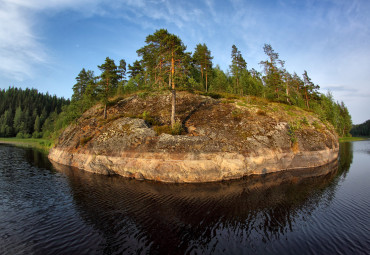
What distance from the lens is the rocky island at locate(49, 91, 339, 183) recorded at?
62.2ft

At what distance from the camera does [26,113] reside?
11031 centimetres

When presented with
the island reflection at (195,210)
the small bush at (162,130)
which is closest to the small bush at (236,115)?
the island reflection at (195,210)

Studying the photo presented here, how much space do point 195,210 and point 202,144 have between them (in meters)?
9.22

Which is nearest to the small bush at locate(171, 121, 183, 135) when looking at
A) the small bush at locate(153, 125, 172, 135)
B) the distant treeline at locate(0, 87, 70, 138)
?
the small bush at locate(153, 125, 172, 135)

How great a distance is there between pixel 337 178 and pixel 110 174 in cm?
2710

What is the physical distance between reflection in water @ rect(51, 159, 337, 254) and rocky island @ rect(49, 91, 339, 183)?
5.97ft

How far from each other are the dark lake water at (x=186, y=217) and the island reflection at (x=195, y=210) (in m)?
0.05

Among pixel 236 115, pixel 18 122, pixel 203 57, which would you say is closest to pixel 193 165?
pixel 236 115

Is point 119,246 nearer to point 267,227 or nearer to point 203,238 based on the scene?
point 203,238

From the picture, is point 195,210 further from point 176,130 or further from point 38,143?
point 38,143

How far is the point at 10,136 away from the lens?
102m

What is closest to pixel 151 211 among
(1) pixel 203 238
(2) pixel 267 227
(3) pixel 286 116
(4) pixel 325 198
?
(1) pixel 203 238

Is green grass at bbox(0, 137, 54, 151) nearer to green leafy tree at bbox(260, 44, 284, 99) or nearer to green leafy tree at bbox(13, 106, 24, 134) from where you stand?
green leafy tree at bbox(13, 106, 24, 134)

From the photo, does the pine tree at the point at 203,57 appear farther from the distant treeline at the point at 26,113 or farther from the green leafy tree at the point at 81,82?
the distant treeline at the point at 26,113
